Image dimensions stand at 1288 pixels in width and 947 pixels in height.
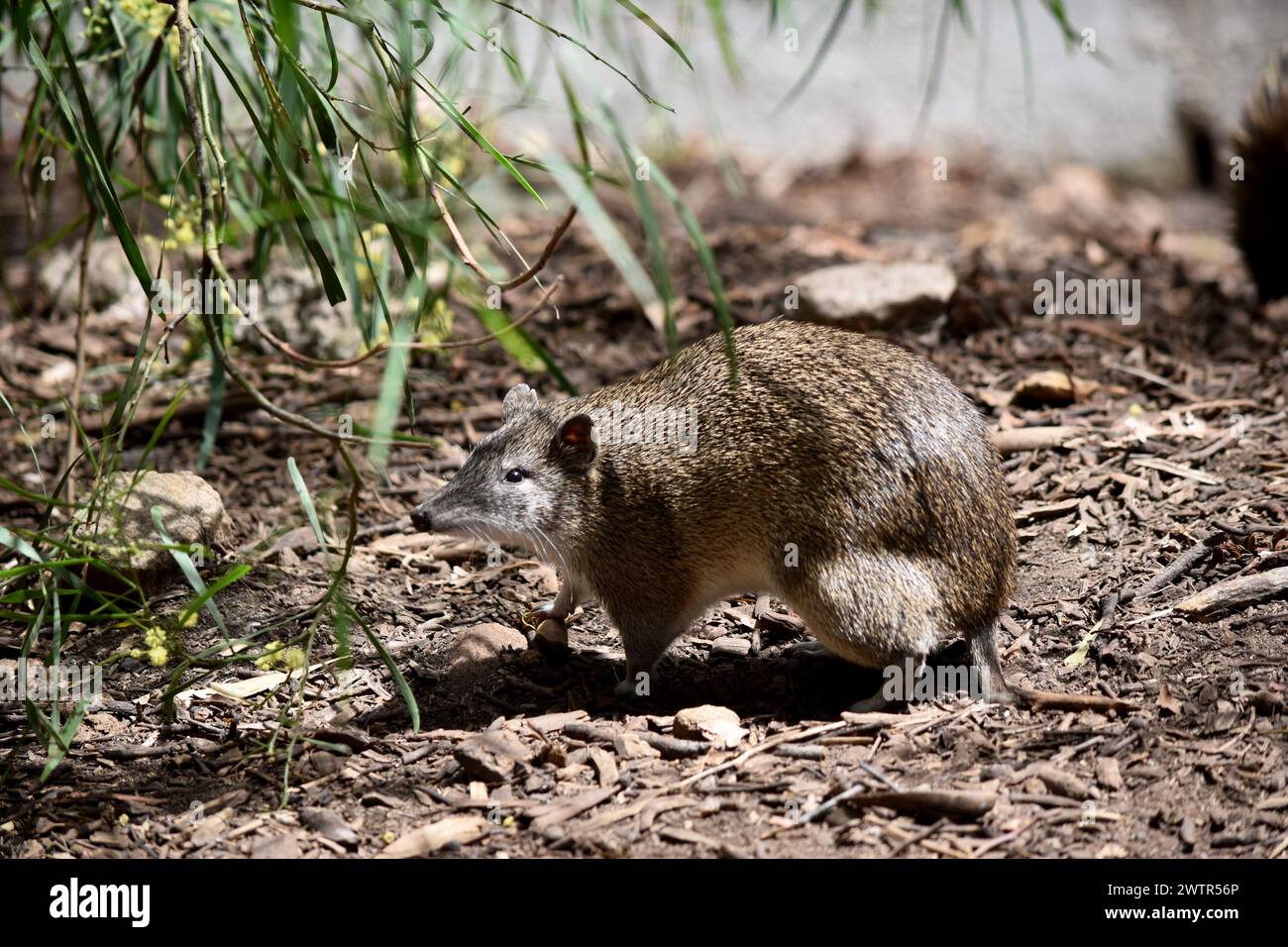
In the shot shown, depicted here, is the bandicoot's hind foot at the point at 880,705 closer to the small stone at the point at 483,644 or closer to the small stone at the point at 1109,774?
the small stone at the point at 1109,774

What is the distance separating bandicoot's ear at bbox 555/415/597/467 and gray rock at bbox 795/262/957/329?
88.0 inches

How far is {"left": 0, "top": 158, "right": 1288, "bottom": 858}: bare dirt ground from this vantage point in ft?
11.9

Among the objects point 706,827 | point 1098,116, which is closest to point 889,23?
point 1098,116

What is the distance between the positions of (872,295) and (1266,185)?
2.90m

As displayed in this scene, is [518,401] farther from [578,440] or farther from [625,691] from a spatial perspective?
[625,691]

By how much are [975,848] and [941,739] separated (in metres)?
0.61

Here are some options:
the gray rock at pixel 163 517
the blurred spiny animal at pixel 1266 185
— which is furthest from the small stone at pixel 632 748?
the blurred spiny animal at pixel 1266 185

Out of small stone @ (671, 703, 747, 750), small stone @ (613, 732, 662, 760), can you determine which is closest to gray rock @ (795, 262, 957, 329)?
small stone @ (671, 703, 747, 750)

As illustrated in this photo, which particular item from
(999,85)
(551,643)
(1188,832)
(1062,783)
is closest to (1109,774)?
(1062,783)

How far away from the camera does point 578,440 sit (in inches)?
190

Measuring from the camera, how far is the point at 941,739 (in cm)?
404

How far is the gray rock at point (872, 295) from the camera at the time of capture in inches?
260

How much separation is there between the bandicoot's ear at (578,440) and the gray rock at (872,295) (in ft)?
7.33

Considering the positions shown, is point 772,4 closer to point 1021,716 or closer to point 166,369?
point 1021,716
